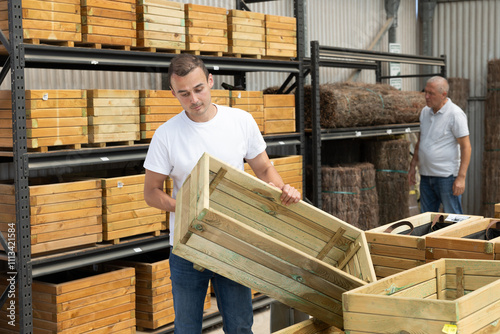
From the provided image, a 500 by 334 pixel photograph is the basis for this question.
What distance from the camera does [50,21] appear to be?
4.43m

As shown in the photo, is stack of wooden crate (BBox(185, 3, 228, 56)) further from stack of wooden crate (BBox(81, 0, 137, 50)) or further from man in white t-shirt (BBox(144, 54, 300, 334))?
man in white t-shirt (BBox(144, 54, 300, 334))

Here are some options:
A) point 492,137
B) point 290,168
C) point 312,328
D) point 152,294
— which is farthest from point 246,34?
point 492,137

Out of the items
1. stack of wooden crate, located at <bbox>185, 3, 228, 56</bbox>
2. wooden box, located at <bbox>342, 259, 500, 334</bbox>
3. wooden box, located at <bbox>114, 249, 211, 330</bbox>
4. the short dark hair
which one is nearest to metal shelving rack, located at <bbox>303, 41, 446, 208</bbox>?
stack of wooden crate, located at <bbox>185, 3, 228, 56</bbox>

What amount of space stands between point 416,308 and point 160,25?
375 cm

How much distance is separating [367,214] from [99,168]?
147 inches

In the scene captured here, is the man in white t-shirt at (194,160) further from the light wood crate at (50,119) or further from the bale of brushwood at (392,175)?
the bale of brushwood at (392,175)

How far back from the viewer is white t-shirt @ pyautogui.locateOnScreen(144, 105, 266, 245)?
3.04 meters

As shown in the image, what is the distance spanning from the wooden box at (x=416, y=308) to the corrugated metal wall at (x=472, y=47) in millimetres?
9710

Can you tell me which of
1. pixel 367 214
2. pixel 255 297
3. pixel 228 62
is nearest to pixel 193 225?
pixel 228 62

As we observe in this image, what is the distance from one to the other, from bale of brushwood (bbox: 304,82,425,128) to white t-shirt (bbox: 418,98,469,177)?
3.01 feet

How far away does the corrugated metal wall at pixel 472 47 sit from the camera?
11.5 meters

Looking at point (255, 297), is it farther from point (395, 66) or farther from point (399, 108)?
point (395, 66)

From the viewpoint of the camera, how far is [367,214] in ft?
27.1

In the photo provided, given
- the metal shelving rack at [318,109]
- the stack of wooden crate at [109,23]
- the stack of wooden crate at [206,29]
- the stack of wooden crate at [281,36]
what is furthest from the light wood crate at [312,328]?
the metal shelving rack at [318,109]
